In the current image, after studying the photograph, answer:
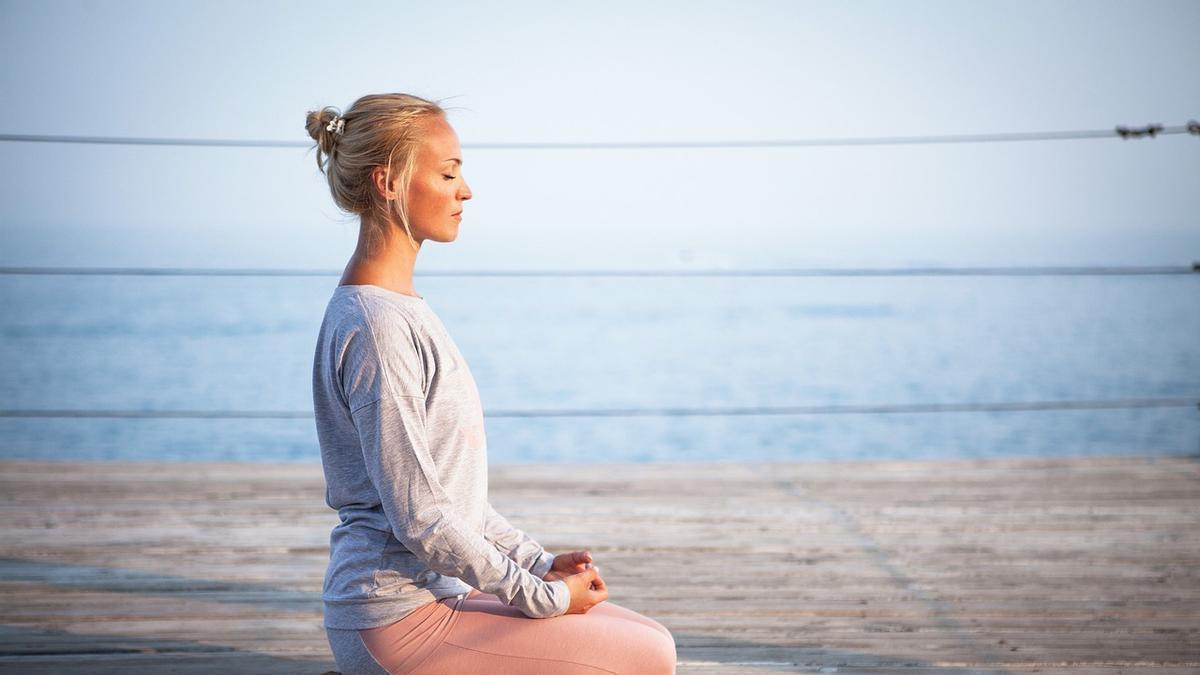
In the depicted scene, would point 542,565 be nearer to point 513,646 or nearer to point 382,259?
point 513,646

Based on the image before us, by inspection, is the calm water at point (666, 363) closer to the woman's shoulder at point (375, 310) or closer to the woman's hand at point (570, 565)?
the woman's hand at point (570, 565)

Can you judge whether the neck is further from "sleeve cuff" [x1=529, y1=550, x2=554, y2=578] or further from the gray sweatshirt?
"sleeve cuff" [x1=529, y1=550, x2=554, y2=578]

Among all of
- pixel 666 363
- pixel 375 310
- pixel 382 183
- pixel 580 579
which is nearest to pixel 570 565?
pixel 580 579

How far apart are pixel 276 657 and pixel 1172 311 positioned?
90.7 ft

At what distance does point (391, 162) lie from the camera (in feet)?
3.92

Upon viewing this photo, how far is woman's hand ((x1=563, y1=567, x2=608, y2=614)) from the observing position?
119cm

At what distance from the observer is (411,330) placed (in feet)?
3.79

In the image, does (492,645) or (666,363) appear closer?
(492,645)

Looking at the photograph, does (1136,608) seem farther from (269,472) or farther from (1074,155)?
(1074,155)

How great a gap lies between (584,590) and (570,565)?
46mm

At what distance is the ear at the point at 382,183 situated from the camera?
119 cm

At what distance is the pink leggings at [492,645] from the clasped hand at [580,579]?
0.05ft

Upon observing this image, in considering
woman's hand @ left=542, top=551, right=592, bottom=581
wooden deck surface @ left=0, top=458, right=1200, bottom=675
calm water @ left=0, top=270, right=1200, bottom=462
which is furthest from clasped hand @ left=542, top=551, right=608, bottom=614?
calm water @ left=0, top=270, right=1200, bottom=462

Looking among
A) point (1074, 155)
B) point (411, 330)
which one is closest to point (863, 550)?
point (411, 330)
